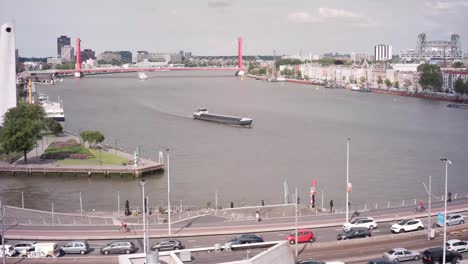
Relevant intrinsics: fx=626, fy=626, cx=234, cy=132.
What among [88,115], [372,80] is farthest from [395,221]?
[372,80]

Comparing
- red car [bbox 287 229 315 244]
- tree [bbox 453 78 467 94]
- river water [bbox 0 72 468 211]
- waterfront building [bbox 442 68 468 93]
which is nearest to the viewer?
red car [bbox 287 229 315 244]

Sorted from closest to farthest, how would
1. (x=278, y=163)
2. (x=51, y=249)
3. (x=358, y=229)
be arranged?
(x=51, y=249) → (x=358, y=229) → (x=278, y=163)

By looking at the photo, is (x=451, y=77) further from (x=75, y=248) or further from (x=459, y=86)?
(x=75, y=248)

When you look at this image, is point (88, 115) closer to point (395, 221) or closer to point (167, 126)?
point (167, 126)

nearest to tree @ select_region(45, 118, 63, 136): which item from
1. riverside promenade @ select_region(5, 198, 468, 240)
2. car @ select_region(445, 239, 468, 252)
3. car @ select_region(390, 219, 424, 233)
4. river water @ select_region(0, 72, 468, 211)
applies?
river water @ select_region(0, 72, 468, 211)

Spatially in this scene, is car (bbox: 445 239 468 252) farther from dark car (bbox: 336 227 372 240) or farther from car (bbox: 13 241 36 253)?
car (bbox: 13 241 36 253)

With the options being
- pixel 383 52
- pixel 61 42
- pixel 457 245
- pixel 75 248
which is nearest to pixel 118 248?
pixel 75 248
